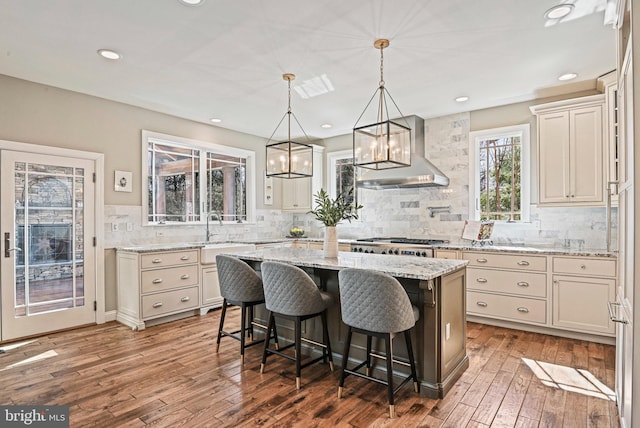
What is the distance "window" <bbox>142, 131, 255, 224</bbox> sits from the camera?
4.90 meters

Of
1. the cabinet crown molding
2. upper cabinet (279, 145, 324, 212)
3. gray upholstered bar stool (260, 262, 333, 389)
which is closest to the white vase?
gray upholstered bar stool (260, 262, 333, 389)

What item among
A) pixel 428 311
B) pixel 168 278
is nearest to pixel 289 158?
pixel 428 311

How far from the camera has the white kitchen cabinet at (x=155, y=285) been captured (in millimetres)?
4066

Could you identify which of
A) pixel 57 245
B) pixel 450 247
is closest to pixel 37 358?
pixel 57 245

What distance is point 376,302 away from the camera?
7.38ft

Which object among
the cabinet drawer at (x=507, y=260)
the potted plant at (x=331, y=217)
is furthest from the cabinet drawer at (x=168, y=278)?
the cabinet drawer at (x=507, y=260)

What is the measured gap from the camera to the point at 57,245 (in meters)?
3.92

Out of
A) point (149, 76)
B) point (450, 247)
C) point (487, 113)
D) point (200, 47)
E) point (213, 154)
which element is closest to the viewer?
point (200, 47)

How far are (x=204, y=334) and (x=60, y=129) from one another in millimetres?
2775

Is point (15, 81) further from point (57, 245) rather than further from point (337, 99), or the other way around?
point (337, 99)

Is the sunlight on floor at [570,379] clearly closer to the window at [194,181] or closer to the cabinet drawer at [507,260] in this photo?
the cabinet drawer at [507,260]

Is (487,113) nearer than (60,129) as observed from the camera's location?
No

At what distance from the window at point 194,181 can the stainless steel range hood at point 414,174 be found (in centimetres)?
212
